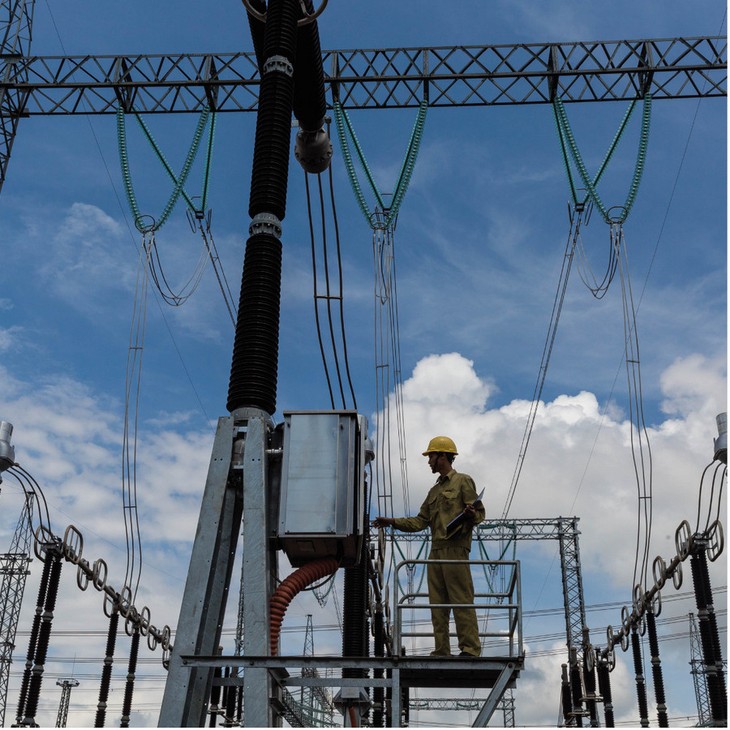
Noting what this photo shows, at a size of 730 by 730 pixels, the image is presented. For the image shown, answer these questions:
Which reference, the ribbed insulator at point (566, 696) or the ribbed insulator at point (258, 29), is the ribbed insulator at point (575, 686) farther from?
the ribbed insulator at point (258, 29)

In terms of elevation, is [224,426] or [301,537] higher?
[224,426]

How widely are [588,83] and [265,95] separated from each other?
364 inches

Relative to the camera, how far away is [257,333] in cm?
563

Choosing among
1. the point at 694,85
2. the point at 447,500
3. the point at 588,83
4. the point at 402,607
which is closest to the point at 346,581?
the point at 447,500

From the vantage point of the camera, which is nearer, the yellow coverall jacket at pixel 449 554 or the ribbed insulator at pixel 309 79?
the yellow coverall jacket at pixel 449 554

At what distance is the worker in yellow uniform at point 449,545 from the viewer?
6.01 m

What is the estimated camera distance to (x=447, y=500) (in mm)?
6449

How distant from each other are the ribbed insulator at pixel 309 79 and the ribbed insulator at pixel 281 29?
230 mm

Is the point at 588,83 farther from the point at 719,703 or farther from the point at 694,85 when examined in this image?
the point at 719,703

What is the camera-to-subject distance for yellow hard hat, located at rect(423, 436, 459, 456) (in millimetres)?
6805

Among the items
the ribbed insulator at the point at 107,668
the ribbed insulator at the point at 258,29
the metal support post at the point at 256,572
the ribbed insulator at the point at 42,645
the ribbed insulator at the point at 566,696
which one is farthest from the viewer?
the ribbed insulator at the point at 566,696

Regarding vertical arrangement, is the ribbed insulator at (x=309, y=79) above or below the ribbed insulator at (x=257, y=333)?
above

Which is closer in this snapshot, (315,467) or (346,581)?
(315,467)

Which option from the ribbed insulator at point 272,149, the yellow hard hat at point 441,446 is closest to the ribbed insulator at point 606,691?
the yellow hard hat at point 441,446
